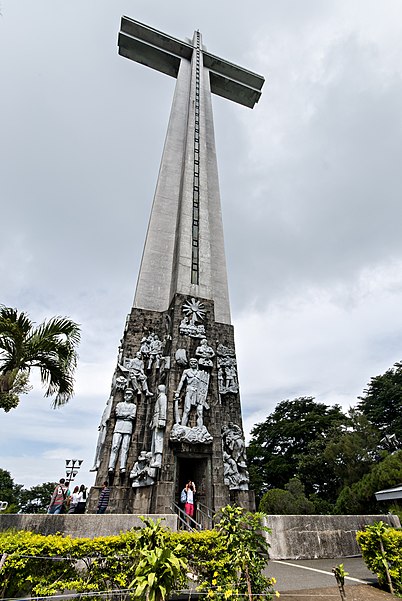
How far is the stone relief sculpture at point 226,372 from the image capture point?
12625 mm

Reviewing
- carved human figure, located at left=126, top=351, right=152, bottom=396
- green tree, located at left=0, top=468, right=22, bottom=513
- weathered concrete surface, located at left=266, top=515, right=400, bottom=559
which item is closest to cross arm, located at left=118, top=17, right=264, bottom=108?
carved human figure, located at left=126, top=351, right=152, bottom=396

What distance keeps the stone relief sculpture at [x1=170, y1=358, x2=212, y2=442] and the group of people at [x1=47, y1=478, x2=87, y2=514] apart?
10.1 ft

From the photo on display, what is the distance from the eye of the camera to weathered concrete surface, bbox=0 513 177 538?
5.25m

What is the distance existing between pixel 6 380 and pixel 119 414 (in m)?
5.70

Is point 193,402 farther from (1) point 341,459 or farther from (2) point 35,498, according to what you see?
(2) point 35,498

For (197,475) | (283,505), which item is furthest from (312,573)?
(283,505)

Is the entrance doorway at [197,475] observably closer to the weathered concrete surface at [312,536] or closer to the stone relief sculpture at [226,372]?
the stone relief sculpture at [226,372]

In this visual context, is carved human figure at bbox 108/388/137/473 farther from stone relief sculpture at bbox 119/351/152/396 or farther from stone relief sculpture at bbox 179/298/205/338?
stone relief sculpture at bbox 179/298/205/338

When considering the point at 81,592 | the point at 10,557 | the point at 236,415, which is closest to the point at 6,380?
the point at 10,557

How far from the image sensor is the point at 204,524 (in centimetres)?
916

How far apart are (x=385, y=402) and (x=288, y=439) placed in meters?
10.3

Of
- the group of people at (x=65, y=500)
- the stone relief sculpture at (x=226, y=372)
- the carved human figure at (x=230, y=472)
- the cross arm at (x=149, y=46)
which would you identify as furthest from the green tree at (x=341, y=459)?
the cross arm at (x=149, y=46)

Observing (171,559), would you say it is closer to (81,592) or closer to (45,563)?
(81,592)

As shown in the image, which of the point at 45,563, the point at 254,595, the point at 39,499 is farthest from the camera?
the point at 39,499
